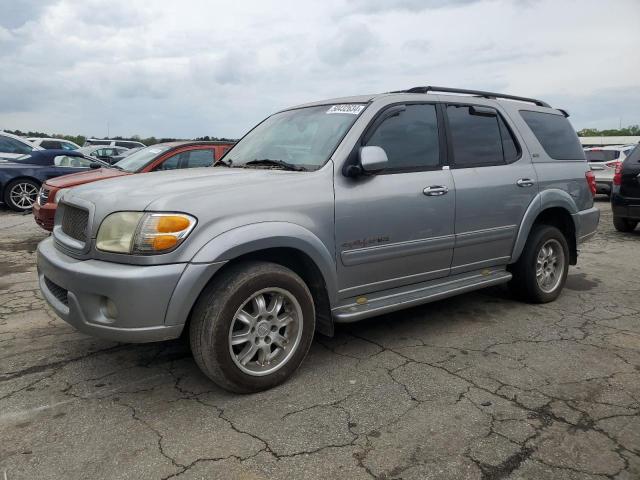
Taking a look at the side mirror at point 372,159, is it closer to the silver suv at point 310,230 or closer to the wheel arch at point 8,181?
the silver suv at point 310,230

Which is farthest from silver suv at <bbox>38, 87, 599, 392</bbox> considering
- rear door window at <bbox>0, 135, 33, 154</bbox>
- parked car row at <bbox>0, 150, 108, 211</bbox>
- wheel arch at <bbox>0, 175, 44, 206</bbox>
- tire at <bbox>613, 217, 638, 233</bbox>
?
rear door window at <bbox>0, 135, 33, 154</bbox>

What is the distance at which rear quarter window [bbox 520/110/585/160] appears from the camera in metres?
4.91

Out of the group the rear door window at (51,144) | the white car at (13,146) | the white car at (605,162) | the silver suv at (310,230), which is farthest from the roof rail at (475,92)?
the rear door window at (51,144)

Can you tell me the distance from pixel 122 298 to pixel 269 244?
85 cm

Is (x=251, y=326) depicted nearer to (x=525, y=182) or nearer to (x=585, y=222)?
(x=525, y=182)

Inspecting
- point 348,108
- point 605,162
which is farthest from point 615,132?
point 348,108

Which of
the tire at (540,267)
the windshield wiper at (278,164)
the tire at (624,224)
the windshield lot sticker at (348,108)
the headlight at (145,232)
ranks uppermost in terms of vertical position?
the windshield lot sticker at (348,108)

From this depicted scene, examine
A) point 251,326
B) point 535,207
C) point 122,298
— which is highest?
point 535,207

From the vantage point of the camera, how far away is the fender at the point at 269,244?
285 cm

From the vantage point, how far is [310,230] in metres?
3.22

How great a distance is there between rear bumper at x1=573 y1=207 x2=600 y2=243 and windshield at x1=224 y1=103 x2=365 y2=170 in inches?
107

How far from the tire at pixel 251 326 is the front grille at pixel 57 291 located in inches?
31.4

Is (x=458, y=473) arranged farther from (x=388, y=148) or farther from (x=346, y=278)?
(x=388, y=148)

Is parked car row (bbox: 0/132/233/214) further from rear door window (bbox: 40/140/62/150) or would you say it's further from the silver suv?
the silver suv
